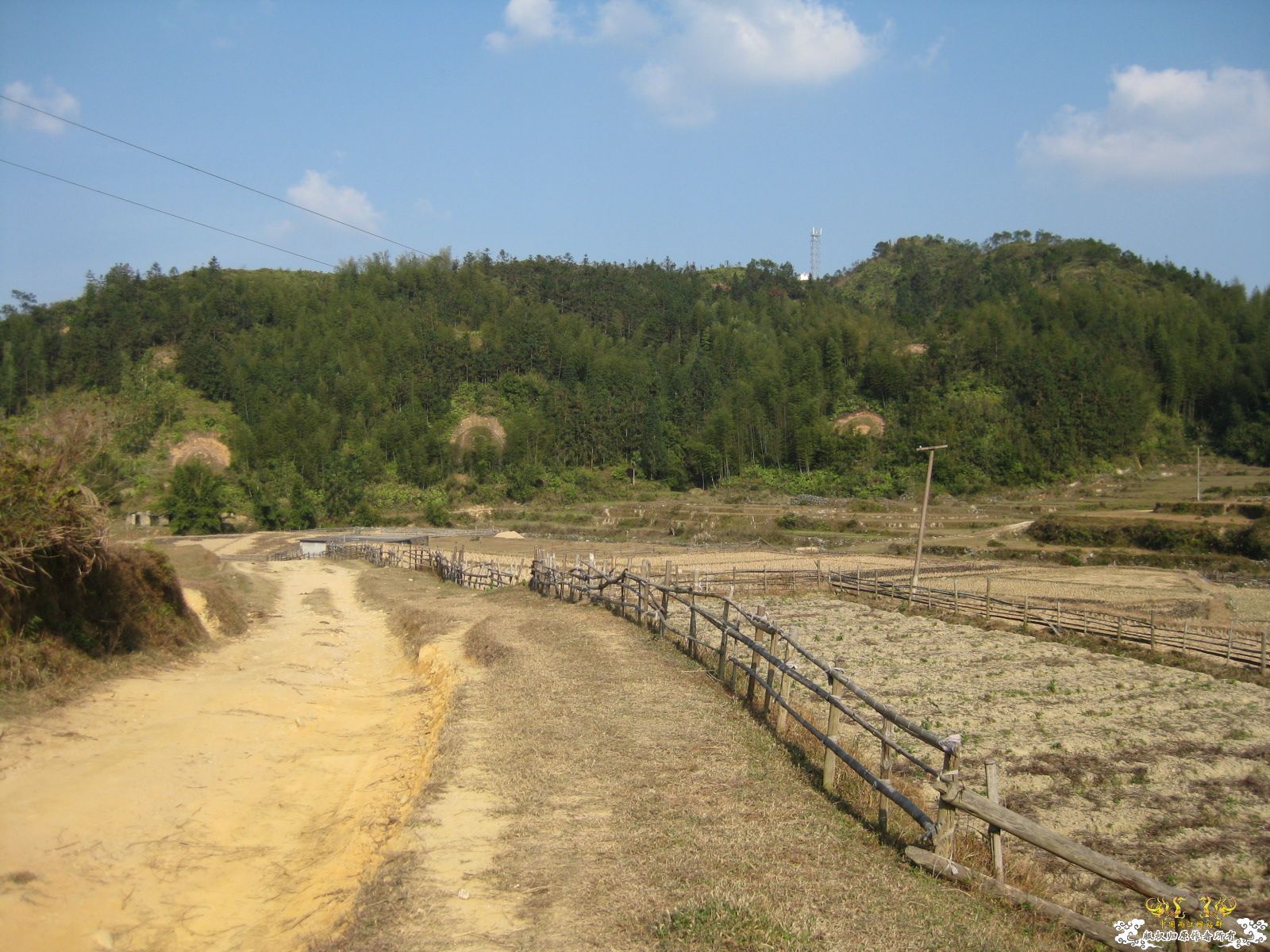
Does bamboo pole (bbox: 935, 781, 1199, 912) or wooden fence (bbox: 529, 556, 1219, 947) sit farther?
wooden fence (bbox: 529, 556, 1219, 947)

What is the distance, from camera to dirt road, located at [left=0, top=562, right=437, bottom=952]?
6250 millimetres

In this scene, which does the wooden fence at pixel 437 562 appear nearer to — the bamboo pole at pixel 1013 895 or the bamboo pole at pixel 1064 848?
the bamboo pole at pixel 1013 895

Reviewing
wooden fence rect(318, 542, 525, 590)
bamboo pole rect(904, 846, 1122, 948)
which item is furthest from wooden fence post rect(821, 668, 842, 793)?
wooden fence rect(318, 542, 525, 590)

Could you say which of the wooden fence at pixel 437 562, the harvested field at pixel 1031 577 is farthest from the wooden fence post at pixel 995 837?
the harvested field at pixel 1031 577

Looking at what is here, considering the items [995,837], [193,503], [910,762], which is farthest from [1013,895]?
[193,503]

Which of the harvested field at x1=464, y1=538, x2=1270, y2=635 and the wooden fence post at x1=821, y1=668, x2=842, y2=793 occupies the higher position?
the wooden fence post at x1=821, y1=668, x2=842, y2=793

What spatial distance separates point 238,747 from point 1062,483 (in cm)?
8099

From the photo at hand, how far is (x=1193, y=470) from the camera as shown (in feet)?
265

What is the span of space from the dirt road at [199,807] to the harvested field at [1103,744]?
18.5ft

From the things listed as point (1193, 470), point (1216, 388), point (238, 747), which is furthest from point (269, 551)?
point (1216, 388)

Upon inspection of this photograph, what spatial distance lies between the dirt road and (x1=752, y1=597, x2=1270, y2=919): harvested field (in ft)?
18.5

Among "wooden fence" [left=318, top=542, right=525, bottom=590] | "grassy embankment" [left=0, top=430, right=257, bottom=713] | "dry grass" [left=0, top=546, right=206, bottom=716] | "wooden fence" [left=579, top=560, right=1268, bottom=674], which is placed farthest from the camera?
"wooden fence" [left=318, top=542, right=525, bottom=590]

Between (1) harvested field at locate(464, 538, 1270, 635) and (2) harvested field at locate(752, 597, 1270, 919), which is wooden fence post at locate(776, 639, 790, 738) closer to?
(2) harvested field at locate(752, 597, 1270, 919)

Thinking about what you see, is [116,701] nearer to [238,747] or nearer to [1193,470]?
[238,747]
